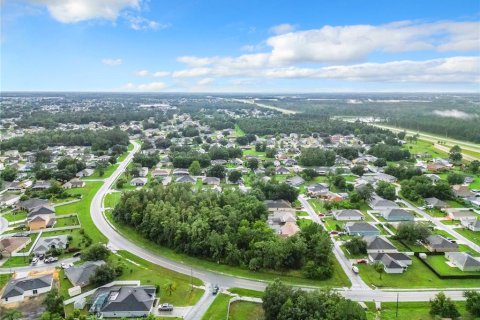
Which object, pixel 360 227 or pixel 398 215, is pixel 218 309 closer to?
pixel 360 227

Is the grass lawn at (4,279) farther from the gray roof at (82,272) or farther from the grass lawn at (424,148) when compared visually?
the grass lawn at (424,148)

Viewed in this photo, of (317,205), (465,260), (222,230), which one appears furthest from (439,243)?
(222,230)

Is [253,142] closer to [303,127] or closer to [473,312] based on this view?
[303,127]

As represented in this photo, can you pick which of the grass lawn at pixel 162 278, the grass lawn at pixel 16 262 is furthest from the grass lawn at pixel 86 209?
the grass lawn at pixel 16 262

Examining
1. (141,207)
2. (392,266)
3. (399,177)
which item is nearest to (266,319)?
(392,266)

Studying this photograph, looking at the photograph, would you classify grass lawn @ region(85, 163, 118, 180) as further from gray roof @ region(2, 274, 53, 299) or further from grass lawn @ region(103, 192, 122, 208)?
gray roof @ region(2, 274, 53, 299)

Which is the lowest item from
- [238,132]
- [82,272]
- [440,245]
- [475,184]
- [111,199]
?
[238,132]
